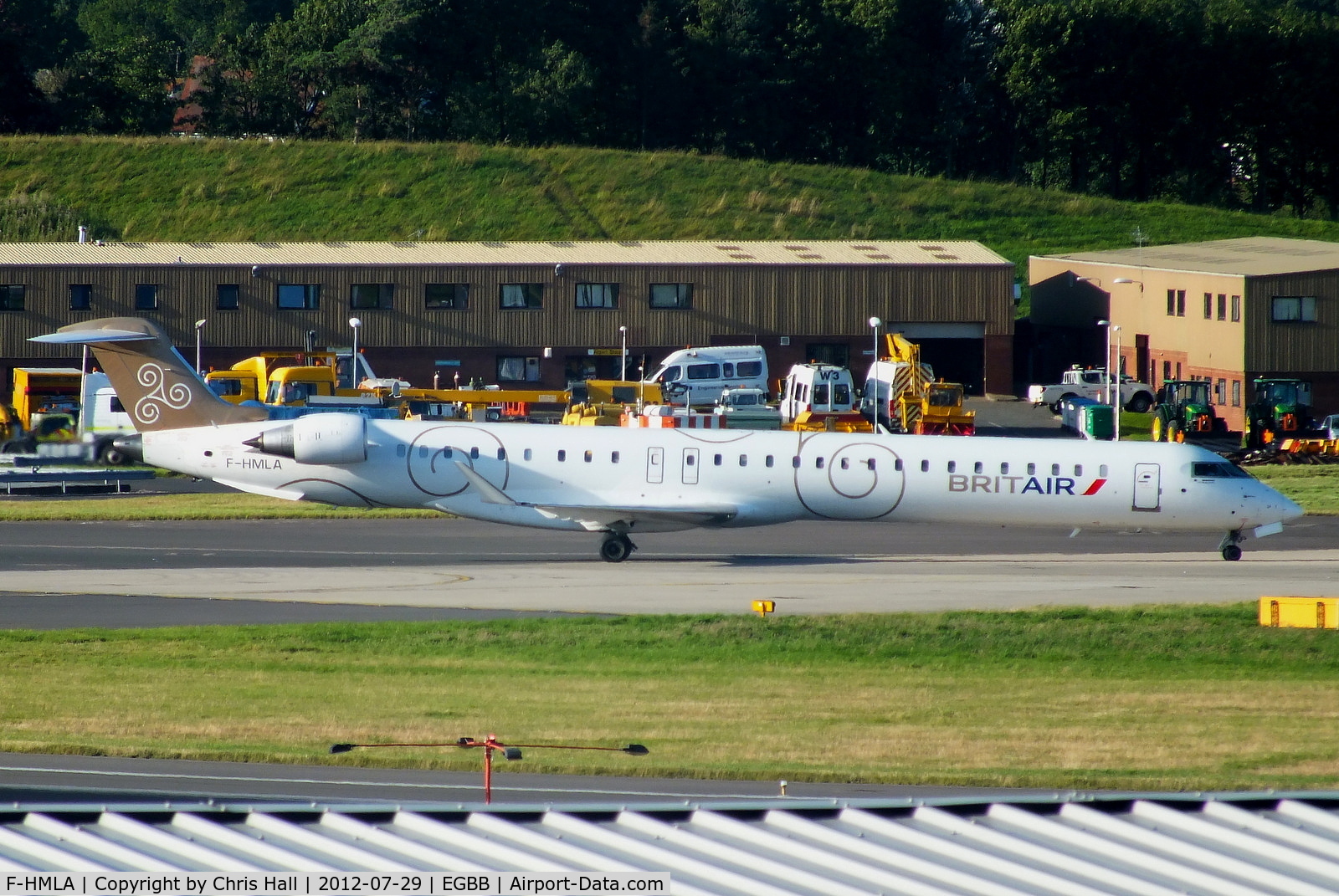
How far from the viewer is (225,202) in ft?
289

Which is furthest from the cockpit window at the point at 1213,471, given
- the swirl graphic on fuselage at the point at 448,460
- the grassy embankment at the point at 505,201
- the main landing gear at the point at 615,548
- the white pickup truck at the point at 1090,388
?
the grassy embankment at the point at 505,201

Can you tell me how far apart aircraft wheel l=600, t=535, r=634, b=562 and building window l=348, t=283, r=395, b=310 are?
36476mm

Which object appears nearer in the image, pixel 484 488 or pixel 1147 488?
pixel 1147 488

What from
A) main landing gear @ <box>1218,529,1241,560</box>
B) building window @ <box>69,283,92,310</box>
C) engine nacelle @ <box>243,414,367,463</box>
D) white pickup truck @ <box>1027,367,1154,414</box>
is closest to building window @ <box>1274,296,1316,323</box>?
white pickup truck @ <box>1027,367,1154,414</box>

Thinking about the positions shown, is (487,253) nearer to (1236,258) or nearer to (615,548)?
(1236,258)

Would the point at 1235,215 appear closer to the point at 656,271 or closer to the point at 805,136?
the point at 805,136

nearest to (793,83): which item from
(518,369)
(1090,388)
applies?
(518,369)

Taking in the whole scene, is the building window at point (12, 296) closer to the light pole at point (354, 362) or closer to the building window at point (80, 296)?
the building window at point (80, 296)

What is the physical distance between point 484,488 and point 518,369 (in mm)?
36152

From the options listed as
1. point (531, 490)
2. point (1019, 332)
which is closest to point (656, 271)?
point (1019, 332)

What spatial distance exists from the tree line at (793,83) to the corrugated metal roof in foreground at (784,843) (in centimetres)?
9299

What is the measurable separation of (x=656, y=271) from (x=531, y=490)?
3656 cm

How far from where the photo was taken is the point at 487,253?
69.6m

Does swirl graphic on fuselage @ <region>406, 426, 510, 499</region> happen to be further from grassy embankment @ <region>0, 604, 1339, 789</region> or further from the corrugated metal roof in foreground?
the corrugated metal roof in foreground
